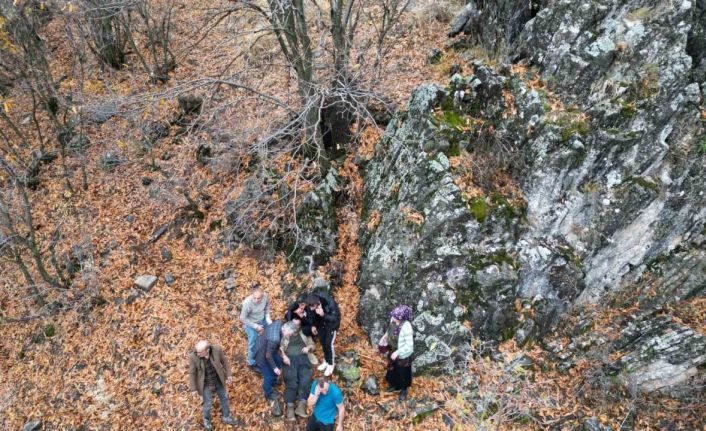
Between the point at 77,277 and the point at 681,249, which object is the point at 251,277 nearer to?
the point at 77,277

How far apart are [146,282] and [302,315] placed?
4145mm

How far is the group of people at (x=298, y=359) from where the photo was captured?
6.21 meters

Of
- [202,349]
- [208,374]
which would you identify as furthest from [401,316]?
[208,374]

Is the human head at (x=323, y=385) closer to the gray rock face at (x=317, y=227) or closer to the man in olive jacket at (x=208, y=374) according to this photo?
the man in olive jacket at (x=208, y=374)

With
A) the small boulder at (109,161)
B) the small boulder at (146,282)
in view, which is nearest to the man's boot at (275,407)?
the small boulder at (146,282)

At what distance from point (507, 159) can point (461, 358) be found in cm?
347

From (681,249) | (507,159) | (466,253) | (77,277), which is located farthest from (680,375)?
(77,277)

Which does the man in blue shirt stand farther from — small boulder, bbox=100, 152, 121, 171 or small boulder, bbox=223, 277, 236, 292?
small boulder, bbox=100, 152, 121, 171

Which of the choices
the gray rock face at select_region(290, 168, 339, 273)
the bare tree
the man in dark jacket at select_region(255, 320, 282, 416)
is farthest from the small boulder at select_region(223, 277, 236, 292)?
the bare tree

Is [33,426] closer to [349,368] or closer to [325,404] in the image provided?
[325,404]

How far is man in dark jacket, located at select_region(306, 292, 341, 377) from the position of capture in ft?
22.1

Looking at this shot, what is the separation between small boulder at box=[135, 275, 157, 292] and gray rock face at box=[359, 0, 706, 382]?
4600mm

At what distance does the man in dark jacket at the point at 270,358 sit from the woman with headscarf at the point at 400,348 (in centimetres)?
167

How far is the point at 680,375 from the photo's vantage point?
6.18 m
